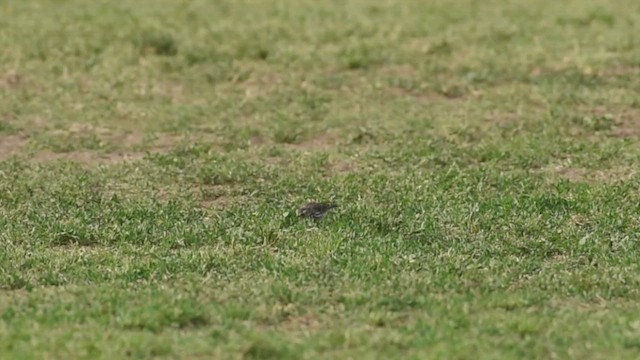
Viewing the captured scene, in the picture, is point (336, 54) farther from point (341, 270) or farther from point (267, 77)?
point (341, 270)

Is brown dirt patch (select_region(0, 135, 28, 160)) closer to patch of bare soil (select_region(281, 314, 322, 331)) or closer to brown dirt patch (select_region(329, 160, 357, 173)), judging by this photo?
brown dirt patch (select_region(329, 160, 357, 173))

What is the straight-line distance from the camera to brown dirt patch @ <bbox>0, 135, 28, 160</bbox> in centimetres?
1001

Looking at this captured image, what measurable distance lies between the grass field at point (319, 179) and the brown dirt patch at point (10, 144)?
3cm

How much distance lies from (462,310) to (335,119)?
468cm

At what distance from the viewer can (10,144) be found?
10.3m

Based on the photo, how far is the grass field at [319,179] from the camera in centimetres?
630

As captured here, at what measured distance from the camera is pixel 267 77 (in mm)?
12406

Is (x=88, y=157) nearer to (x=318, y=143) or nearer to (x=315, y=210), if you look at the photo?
(x=318, y=143)

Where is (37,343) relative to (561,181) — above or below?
above

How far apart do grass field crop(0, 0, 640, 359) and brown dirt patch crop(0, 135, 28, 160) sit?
30mm

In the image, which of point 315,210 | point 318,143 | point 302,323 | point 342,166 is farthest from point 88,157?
point 302,323

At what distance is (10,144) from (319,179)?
2.49 metres

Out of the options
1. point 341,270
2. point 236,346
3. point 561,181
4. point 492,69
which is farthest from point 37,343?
point 492,69

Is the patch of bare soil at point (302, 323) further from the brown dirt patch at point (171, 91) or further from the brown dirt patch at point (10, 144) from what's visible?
the brown dirt patch at point (171, 91)
